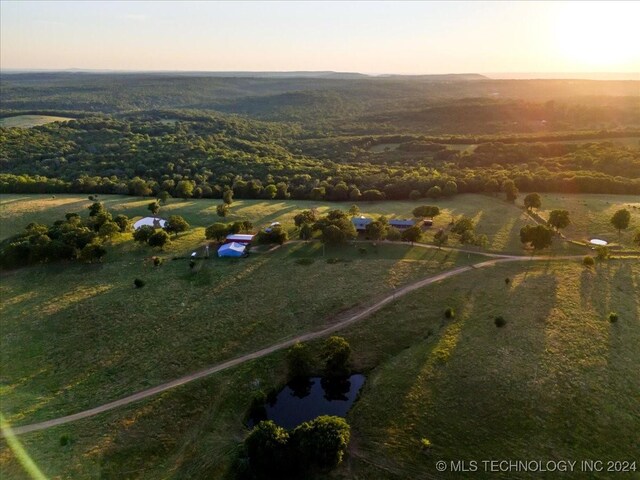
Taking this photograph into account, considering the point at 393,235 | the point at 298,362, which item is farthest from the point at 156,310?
the point at 393,235

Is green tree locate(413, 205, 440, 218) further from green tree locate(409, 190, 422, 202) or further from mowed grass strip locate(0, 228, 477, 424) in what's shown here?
green tree locate(409, 190, 422, 202)

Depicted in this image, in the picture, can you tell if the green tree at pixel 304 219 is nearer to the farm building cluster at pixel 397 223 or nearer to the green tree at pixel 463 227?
the farm building cluster at pixel 397 223

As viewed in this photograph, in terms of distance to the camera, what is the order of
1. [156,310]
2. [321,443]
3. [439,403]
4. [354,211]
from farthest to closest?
[354,211], [156,310], [439,403], [321,443]

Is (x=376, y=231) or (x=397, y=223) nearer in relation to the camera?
(x=376, y=231)

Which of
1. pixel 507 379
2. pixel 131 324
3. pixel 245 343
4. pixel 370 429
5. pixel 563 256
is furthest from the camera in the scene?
pixel 563 256

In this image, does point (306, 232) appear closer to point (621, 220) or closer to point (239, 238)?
point (239, 238)

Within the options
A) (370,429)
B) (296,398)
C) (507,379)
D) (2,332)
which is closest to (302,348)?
(296,398)

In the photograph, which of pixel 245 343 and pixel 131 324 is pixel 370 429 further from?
pixel 131 324
